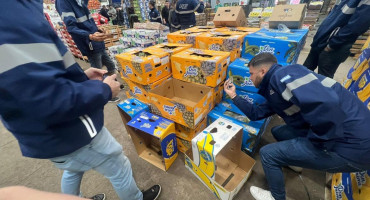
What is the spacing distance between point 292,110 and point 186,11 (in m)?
3.34

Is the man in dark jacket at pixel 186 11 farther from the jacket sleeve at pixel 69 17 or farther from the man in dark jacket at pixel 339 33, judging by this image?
the man in dark jacket at pixel 339 33

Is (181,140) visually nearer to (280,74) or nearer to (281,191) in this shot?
(281,191)

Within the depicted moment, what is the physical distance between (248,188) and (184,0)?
3.77 metres

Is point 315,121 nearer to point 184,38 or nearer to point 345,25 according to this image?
point 345,25

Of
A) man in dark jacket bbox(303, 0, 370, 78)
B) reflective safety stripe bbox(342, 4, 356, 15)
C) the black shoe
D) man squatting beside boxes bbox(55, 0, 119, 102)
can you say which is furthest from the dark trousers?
the black shoe

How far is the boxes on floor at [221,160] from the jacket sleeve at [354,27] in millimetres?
1548

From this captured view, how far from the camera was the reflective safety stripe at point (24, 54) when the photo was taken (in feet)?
1.53

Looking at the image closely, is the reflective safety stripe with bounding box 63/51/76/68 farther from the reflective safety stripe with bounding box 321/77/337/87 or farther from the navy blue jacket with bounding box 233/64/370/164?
the reflective safety stripe with bounding box 321/77/337/87

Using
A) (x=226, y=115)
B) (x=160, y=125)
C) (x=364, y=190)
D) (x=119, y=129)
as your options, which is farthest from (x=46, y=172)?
(x=364, y=190)

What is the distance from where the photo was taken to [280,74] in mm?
1023

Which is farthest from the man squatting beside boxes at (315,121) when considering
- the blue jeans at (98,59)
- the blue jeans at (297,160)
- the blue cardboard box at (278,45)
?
the blue jeans at (98,59)

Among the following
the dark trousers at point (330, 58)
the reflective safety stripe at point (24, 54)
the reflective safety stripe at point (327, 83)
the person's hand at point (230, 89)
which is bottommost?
the person's hand at point (230, 89)

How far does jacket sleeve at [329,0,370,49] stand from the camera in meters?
1.55

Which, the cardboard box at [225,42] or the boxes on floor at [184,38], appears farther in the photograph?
the boxes on floor at [184,38]
